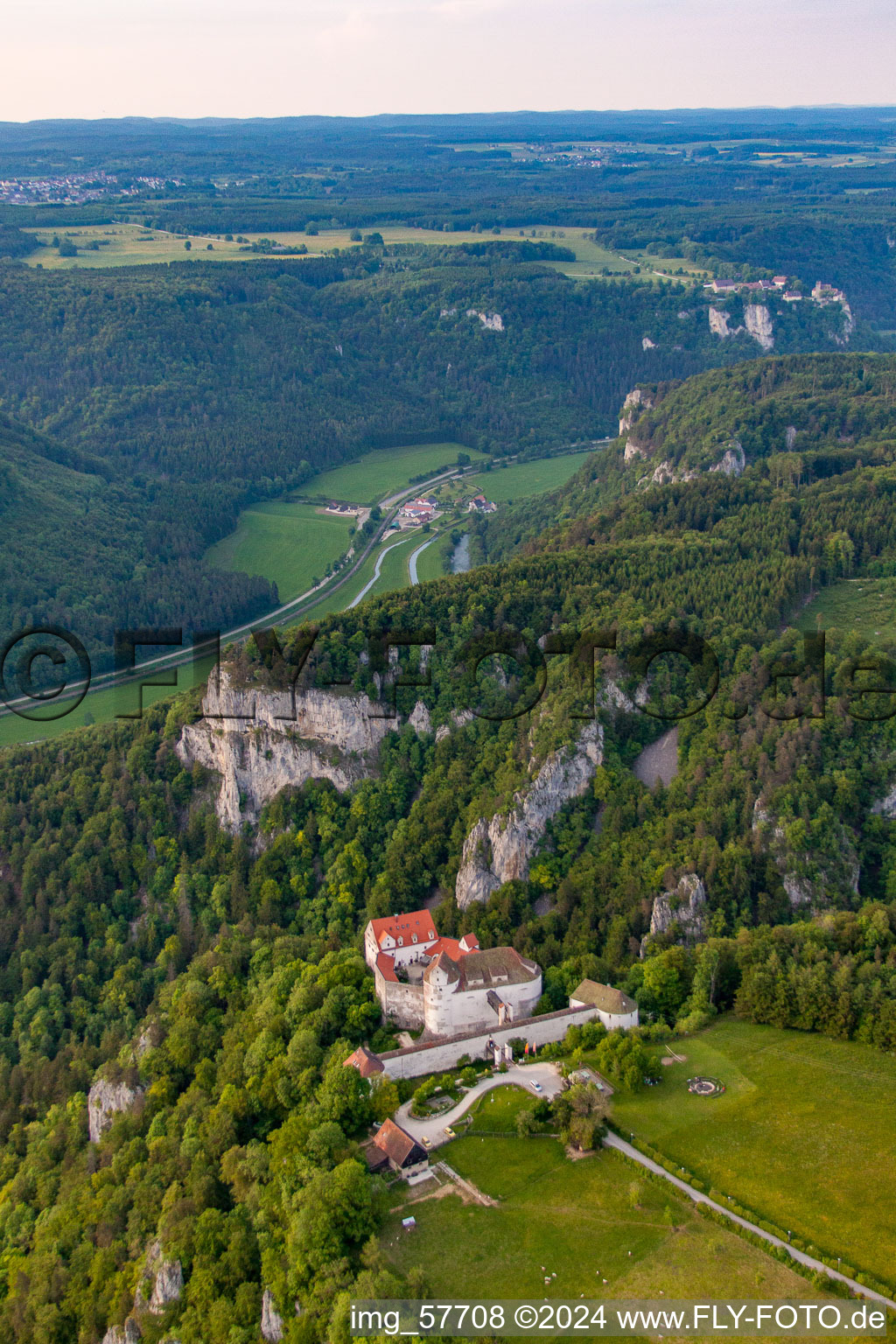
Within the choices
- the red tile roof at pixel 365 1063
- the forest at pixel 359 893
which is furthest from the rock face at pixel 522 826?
the red tile roof at pixel 365 1063

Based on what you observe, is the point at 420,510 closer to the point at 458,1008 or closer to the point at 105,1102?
the point at 105,1102

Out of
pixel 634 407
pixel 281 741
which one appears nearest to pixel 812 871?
pixel 281 741

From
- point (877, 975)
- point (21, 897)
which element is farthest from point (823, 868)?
point (21, 897)

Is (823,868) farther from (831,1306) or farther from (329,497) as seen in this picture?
(329,497)

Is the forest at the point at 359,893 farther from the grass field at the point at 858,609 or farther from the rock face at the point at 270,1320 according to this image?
the grass field at the point at 858,609

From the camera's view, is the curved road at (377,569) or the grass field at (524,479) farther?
the grass field at (524,479)

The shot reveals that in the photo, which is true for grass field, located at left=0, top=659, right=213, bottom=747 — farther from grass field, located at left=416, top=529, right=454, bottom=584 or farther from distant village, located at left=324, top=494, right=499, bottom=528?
distant village, located at left=324, top=494, right=499, bottom=528
